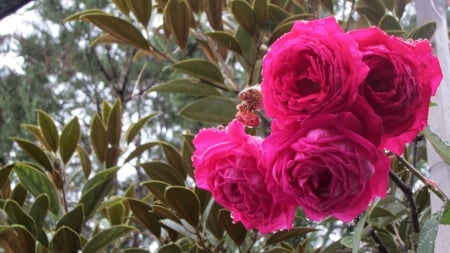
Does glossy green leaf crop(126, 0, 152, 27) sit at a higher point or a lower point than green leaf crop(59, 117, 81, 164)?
higher

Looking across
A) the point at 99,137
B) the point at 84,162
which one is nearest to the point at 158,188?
the point at 99,137

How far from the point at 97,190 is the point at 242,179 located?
570 mm

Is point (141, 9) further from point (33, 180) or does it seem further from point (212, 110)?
point (33, 180)

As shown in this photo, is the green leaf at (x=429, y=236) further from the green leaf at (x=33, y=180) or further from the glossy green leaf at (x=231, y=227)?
the green leaf at (x=33, y=180)

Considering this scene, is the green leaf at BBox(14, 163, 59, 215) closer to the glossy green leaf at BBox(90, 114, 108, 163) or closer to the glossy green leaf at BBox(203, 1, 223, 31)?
the glossy green leaf at BBox(90, 114, 108, 163)

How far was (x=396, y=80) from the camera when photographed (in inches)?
22.6

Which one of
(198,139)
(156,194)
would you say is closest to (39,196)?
(156,194)

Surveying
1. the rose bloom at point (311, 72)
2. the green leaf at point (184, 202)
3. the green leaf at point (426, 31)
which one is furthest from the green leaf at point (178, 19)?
the rose bloom at point (311, 72)

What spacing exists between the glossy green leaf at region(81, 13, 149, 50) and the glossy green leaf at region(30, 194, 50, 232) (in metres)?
0.35

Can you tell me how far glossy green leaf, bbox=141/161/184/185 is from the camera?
4.11 ft

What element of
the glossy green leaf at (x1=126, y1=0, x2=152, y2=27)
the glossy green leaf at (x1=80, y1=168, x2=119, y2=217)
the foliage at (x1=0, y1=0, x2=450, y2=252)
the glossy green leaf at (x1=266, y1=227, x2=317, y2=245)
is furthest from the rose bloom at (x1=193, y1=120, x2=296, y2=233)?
the glossy green leaf at (x1=126, y1=0, x2=152, y2=27)

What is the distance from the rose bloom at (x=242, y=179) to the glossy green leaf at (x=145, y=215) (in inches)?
18.8

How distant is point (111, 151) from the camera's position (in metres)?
1.35

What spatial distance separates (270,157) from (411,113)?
0.14 meters
